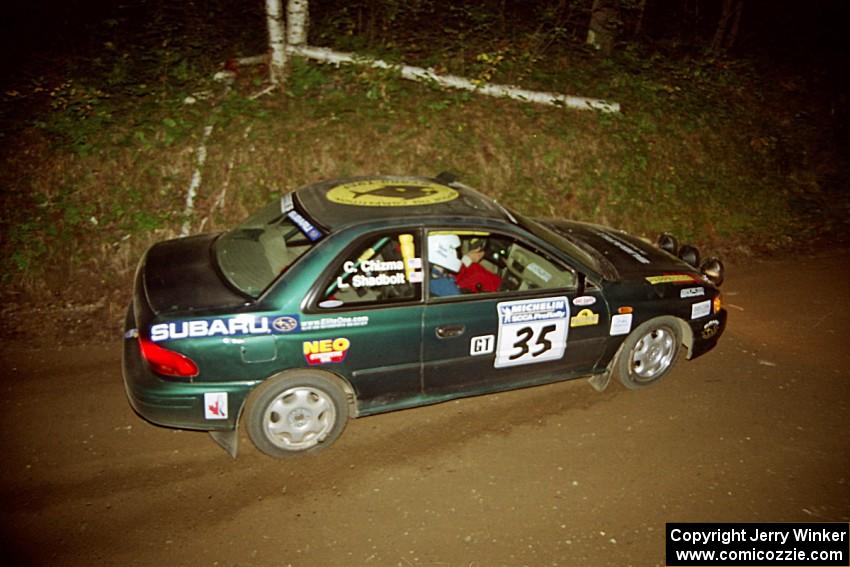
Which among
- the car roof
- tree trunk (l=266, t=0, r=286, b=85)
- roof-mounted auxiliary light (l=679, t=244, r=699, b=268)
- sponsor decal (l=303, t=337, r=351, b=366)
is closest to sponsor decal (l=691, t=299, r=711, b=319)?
roof-mounted auxiliary light (l=679, t=244, r=699, b=268)

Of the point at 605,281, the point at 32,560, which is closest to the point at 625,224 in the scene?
the point at 605,281

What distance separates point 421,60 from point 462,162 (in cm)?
288

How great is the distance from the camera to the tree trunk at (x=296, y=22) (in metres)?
8.57

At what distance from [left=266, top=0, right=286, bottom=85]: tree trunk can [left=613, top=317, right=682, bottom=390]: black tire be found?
626 cm

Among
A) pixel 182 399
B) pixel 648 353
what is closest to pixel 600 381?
pixel 648 353

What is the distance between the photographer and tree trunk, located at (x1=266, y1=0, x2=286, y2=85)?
8.36 m

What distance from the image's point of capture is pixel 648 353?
5066 mm

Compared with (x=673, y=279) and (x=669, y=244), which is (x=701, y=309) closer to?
(x=673, y=279)

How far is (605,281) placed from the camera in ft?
15.2

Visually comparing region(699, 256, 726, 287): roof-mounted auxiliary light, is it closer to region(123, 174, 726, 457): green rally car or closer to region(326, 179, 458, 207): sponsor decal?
region(123, 174, 726, 457): green rally car

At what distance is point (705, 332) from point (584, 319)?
4.45ft

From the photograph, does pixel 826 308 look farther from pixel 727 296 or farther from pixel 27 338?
pixel 27 338

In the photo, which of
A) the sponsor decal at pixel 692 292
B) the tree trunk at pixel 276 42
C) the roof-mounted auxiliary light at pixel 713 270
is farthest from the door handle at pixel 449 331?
the tree trunk at pixel 276 42

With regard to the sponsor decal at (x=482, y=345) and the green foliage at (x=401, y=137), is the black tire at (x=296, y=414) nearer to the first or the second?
the sponsor decal at (x=482, y=345)
